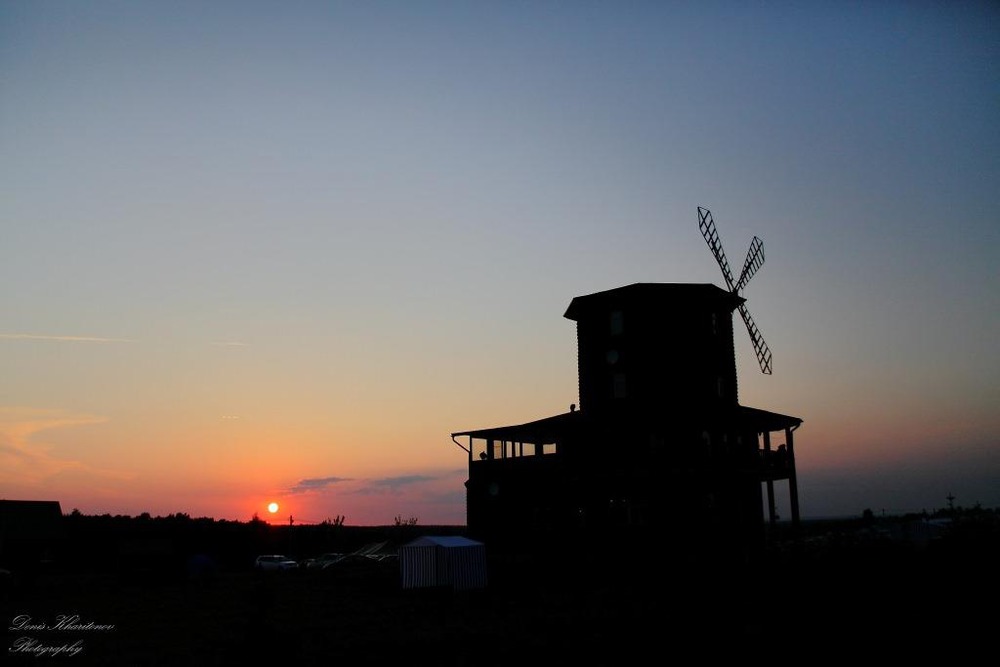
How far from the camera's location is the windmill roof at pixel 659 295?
1805 inches

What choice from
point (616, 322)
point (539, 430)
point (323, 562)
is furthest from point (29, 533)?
point (616, 322)

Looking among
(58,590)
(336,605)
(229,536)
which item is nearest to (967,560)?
(336,605)

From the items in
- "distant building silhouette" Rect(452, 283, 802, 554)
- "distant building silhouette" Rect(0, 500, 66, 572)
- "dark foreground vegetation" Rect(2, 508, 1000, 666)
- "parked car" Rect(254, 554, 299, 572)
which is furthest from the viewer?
"parked car" Rect(254, 554, 299, 572)

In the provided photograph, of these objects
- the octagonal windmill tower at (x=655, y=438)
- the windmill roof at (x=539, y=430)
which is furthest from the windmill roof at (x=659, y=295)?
the windmill roof at (x=539, y=430)

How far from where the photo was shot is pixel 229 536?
75062mm

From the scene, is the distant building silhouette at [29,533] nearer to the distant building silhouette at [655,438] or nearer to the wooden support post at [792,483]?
the distant building silhouette at [655,438]

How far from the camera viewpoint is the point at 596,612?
30188 mm

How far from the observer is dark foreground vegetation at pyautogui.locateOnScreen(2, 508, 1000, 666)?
2388 cm

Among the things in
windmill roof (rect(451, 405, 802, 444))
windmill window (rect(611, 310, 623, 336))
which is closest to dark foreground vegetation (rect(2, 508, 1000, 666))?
windmill roof (rect(451, 405, 802, 444))

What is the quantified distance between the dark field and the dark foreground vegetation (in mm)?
74

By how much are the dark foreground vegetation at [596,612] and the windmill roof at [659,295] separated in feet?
42.4

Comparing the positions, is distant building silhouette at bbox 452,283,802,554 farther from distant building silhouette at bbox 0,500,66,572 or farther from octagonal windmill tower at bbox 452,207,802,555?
distant building silhouette at bbox 0,500,66,572

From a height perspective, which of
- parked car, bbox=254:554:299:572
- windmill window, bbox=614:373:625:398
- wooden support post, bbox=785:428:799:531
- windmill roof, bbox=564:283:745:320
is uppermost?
windmill roof, bbox=564:283:745:320

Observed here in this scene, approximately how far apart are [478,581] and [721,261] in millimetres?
26393
